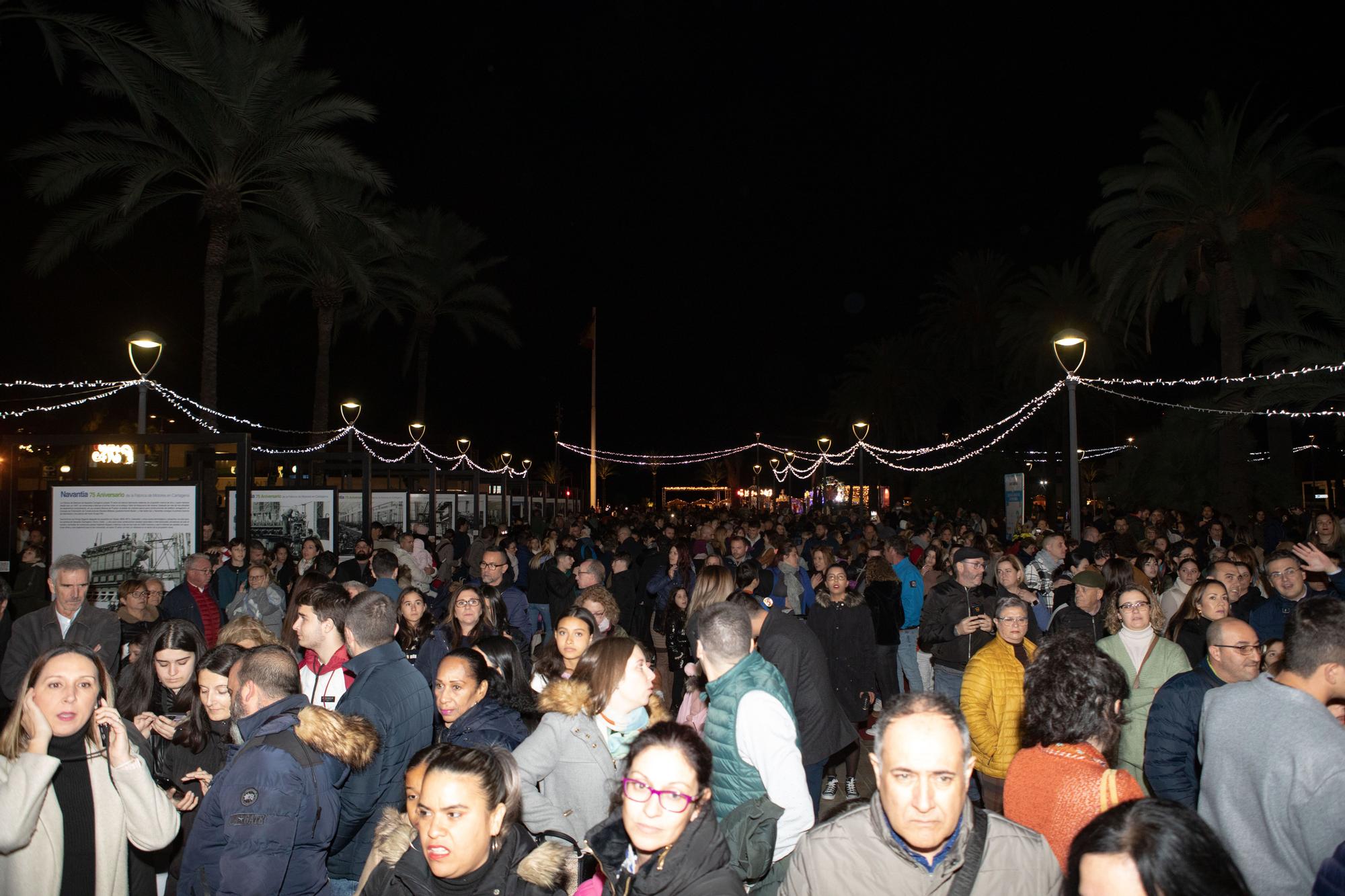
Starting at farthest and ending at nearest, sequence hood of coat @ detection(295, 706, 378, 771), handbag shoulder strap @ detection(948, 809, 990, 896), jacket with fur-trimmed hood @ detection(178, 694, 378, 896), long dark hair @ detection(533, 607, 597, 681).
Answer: long dark hair @ detection(533, 607, 597, 681) → hood of coat @ detection(295, 706, 378, 771) → jacket with fur-trimmed hood @ detection(178, 694, 378, 896) → handbag shoulder strap @ detection(948, 809, 990, 896)

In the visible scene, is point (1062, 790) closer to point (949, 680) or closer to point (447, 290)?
point (949, 680)

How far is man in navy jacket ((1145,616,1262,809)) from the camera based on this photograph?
4043mm

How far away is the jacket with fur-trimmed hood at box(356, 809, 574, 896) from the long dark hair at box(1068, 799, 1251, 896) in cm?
166

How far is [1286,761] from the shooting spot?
3.08m

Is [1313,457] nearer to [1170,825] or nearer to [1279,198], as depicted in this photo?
[1279,198]

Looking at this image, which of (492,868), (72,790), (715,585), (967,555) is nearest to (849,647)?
(967,555)

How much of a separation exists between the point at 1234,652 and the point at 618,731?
2.87m

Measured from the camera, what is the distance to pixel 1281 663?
3.51 metres

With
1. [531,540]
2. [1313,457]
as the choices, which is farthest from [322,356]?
[1313,457]

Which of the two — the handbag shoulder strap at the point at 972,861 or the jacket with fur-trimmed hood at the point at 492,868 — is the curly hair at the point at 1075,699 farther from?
the jacket with fur-trimmed hood at the point at 492,868

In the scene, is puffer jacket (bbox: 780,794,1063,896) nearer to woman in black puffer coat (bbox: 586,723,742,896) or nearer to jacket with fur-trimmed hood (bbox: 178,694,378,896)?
woman in black puffer coat (bbox: 586,723,742,896)

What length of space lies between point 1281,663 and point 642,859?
2585mm

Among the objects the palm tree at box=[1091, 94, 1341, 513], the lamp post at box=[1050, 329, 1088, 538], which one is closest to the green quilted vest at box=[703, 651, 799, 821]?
the lamp post at box=[1050, 329, 1088, 538]

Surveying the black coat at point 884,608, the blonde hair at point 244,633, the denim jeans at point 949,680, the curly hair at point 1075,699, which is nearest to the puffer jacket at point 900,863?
the curly hair at point 1075,699
